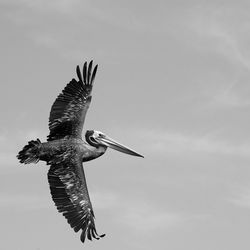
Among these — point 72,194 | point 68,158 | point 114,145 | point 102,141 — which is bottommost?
point 72,194

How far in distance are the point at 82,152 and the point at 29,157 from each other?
6.32ft

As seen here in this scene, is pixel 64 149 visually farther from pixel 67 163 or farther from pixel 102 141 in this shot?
pixel 102 141

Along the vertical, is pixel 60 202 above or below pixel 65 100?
below

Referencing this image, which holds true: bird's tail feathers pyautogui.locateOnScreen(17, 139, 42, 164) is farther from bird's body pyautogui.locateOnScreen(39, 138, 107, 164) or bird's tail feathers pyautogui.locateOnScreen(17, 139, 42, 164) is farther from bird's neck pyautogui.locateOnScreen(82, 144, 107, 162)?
bird's neck pyautogui.locateOnScreen(82, 144, 107, 162)

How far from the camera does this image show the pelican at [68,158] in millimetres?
25625

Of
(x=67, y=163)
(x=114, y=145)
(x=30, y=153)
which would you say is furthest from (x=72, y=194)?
(x=114, y=145)

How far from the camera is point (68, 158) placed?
25844mm

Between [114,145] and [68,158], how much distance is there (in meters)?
3.02

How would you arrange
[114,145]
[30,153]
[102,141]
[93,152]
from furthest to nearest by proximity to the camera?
[114,145]
[102,141]
[93,152]
[30,153]

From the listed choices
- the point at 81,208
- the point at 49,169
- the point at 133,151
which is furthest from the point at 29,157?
the point at 133,151

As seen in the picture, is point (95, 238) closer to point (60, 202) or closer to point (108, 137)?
point (60, 202)

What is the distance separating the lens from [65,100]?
27.9 meters

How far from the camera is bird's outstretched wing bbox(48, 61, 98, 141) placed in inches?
1054

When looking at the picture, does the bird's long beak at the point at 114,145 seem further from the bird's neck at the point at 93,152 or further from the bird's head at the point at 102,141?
the bird's neck at the point at 93,152
